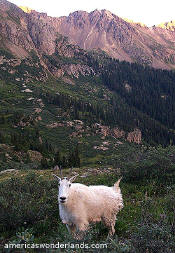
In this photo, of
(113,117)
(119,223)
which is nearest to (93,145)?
(113,117)

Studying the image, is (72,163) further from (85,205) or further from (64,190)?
(64,190)

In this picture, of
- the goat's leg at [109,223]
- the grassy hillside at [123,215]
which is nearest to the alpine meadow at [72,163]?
the grassy hillside at [123,215]

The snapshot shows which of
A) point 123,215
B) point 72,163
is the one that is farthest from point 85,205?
point 72,163

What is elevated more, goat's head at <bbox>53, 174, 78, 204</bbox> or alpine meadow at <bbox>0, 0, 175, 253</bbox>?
goat's head at <bbox>53, 174, 78, 204</bbox>

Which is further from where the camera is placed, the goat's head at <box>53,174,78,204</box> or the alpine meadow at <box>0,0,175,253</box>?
the goat's head at <box>53,174,78,204</box>

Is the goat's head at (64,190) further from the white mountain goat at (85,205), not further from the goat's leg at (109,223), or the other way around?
the goat's leg at (109,223)

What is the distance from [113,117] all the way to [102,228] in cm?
14157

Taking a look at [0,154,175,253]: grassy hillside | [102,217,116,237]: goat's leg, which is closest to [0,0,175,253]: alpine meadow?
[0,154,175,253]: grassy hillside

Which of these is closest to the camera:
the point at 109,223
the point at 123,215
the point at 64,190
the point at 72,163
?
the point at 64,190

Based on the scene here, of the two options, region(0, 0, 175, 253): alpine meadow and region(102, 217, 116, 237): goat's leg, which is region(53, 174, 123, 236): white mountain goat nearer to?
region(102, 217, 116, 237): goat's leg

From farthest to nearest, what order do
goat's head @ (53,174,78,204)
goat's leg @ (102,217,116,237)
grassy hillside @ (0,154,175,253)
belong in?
goat's leg @ (102,217,116,237), goat's head @ (53,174,78,204), grassy hillside @ (0,154,175,253)

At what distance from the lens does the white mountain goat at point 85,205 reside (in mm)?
7977

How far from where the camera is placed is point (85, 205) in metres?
8.48

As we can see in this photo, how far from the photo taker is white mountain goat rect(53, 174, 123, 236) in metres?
7.98
